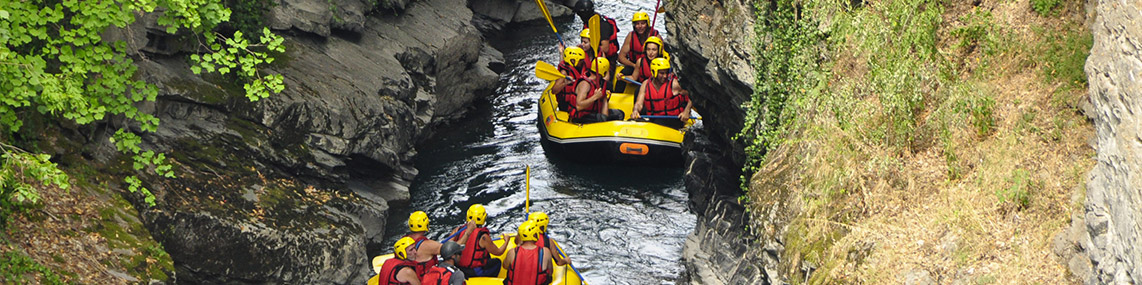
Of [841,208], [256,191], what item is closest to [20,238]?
[256,191]

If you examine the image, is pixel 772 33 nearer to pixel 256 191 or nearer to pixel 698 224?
pixel 698 224

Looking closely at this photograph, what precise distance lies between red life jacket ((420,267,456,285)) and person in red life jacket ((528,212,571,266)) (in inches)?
44.7

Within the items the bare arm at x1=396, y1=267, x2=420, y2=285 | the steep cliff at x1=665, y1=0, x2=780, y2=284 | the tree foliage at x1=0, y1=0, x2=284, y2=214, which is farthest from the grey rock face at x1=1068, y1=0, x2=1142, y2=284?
the tree foliage at x1=0, y1=0, x2=284, y2=214

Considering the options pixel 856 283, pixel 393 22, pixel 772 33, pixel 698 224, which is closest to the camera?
pixel 856 283

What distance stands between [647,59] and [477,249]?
652 cm

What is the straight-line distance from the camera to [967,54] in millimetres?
10203

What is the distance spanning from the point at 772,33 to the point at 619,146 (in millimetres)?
5631

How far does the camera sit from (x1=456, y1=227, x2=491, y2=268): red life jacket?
12.3 meters

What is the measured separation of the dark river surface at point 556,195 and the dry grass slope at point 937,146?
4031 mm

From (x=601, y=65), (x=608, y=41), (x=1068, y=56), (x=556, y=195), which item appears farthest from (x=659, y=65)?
(x=1068, y=56)

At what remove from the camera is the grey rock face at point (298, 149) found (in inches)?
483

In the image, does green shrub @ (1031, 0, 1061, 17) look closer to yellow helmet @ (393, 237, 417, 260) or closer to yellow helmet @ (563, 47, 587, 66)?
yellow helmet @ (393, 237, 417, 260)

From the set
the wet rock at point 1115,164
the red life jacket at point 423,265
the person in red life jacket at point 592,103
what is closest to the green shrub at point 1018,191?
the wet rock at point 1115,164

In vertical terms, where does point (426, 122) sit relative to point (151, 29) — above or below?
below
